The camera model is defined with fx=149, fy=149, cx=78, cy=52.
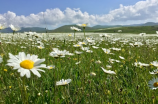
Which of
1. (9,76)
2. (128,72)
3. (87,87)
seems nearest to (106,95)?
(87,87)

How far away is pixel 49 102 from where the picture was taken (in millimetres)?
1675

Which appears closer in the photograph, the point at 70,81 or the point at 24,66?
the point at 24,66

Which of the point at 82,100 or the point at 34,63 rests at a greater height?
the point at 34,63

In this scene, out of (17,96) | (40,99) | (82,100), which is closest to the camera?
(40,99)

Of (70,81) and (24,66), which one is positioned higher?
(24,66)

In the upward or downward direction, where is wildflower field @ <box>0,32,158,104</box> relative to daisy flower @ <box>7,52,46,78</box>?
downward

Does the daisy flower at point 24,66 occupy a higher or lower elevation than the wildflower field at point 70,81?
higher

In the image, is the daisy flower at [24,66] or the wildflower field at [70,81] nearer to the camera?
the daisy flower at [24,66]

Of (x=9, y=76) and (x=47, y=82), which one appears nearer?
(x=47, y=82)

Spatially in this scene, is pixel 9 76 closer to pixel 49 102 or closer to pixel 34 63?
pixel 49 102

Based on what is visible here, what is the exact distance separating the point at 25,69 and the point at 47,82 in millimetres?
1384

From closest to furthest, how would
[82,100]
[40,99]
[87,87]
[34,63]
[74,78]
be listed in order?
[34,63], [40,99], [82,100], [87,87], [74,78]

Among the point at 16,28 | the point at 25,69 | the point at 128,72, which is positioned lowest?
the point at 128,72

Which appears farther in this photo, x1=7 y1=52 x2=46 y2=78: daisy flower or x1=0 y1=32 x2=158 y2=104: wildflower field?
x1=0 y1=32 x2=158 y2=104: wildflower field
